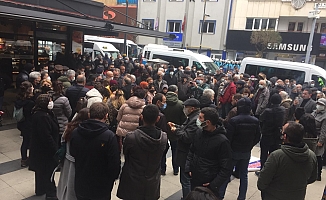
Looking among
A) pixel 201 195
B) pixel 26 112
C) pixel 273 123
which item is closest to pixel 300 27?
pixel 273 123

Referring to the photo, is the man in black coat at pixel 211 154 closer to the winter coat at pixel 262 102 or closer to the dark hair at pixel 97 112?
the dark hair at pixel 97 112

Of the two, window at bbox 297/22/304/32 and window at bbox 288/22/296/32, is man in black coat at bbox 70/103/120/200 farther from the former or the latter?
window at bbox 297/22/304/32

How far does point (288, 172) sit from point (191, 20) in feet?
91.7

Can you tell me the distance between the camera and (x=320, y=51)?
976 inches

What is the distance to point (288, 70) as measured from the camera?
1242 cm

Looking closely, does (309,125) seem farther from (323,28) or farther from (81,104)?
(323,28)

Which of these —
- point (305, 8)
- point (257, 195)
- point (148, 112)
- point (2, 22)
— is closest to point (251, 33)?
point (305, 8)

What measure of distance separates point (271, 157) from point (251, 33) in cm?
2481

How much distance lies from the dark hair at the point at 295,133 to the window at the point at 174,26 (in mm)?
28143

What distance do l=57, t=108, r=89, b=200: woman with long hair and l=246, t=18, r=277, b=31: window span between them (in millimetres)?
26239

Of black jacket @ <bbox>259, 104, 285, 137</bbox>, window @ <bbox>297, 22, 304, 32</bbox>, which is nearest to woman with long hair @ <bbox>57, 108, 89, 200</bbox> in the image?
black jacket @ <bbox>259, 104, 285, 137</bbox>

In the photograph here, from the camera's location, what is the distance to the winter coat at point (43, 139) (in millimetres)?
3646

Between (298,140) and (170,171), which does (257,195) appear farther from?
(298,140)

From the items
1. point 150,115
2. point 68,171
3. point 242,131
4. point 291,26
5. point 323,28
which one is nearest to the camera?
point 150,115
